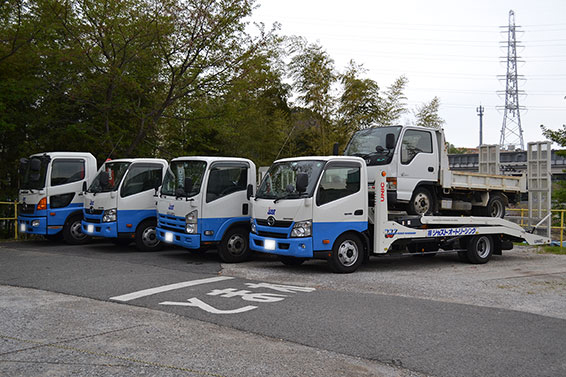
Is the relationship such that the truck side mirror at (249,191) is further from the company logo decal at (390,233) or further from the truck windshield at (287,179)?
the company logo decal at (390,233)

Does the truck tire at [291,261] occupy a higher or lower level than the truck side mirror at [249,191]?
lower

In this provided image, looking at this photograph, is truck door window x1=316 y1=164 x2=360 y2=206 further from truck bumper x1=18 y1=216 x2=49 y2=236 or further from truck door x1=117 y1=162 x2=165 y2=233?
truck bumper x1=18 y1=216 x2=49 y2=236

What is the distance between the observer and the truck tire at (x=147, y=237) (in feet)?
41.9

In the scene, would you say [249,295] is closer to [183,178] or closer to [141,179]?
[183,178]

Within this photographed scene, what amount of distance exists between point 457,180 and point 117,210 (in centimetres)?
778

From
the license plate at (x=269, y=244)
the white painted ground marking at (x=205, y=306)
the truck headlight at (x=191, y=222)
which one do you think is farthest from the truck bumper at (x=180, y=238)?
the white painted ground marking at (x=205, y=306)

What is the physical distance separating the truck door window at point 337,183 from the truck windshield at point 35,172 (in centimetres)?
797

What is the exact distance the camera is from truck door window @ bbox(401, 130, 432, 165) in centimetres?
1065

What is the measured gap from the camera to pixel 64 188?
13836mm

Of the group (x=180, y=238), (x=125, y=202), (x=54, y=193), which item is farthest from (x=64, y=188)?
(x=180, y=238)

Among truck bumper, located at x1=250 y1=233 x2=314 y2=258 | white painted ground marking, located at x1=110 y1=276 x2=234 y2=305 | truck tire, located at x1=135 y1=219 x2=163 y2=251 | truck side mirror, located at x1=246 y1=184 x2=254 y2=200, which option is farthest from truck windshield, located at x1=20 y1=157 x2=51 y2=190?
white painted ground marking, located at x1=110 y1=276 x2=234 y2=305

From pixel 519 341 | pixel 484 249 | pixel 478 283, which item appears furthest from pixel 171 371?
pixel 484 249

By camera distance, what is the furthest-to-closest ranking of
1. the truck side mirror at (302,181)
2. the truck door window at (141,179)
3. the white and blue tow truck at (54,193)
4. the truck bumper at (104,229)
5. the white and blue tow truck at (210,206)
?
the white and blue tow truck at (54,193) < the truck door window at (141,179) < the truck bumper at (104,229) < the white and blue tow truck at (210,206) < the truck side mirror at (302,181)

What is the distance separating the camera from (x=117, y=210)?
12.5 metres
